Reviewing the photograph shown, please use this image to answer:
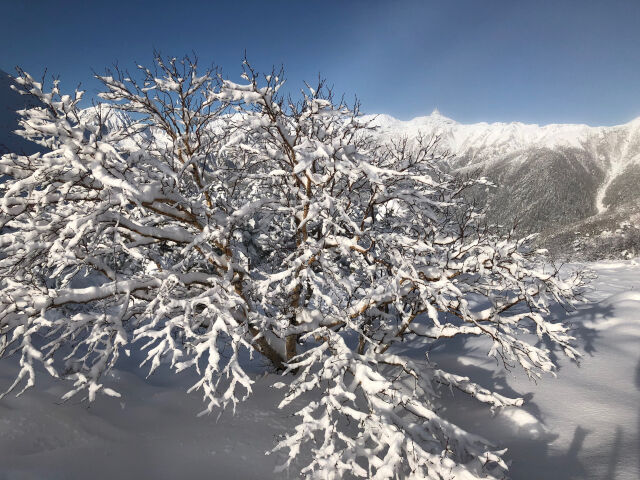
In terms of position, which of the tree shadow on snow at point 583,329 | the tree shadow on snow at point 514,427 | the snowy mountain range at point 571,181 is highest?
the snowy mountain range at point 571,181

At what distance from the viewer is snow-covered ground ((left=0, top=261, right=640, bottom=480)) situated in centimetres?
296

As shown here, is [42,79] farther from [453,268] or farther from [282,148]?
[453,268]

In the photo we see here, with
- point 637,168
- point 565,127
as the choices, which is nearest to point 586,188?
point 637,168

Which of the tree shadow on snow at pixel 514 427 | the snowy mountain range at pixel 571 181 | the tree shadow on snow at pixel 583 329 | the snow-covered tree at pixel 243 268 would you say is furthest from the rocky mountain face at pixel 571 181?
the snow-covered tree at pixel 243 268

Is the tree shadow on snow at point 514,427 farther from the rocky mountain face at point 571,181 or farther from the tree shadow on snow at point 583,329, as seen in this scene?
the rocky mountain face at point 571,181

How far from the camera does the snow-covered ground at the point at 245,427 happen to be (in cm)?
296

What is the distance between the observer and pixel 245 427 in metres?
4.23

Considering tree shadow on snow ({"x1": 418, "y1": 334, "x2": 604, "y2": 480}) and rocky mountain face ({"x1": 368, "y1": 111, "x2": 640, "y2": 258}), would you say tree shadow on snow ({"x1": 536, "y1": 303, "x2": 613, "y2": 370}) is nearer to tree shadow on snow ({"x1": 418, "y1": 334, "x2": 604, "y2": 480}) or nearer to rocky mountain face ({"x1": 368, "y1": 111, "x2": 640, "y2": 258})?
tree shadow on snow ({"x1": 418, "y1": 334, "x2": 604, "y2": 480})

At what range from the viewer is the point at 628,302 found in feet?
19.8

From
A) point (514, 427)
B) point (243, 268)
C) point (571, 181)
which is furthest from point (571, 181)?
point (243, 268)

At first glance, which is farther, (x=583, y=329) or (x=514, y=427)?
(x=583, y=329)

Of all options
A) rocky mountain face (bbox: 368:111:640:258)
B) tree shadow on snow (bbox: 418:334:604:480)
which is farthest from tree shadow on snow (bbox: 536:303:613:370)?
rocky mountain face (bbox: 368:111:640:258)

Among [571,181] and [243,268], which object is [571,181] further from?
[243,268]

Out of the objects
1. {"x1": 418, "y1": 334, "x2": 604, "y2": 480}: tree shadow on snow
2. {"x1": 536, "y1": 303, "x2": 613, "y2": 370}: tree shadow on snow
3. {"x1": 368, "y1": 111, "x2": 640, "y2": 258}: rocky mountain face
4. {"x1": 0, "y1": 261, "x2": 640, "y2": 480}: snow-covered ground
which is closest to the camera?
{"x1": 0, "y1": 261, "x2": 640, "y2": 480}: snow-covered ground
